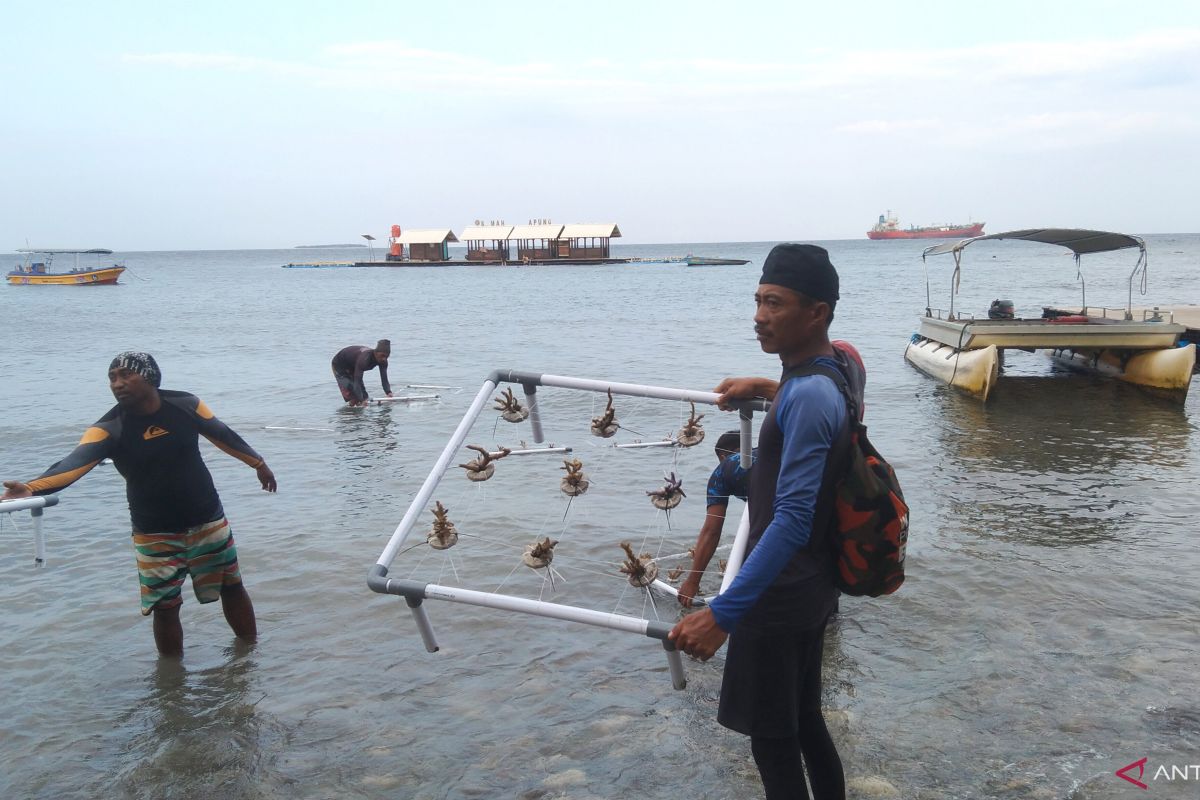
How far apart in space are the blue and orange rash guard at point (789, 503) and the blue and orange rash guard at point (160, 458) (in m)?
3.74

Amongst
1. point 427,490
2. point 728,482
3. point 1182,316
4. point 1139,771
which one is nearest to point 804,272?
point 427,490

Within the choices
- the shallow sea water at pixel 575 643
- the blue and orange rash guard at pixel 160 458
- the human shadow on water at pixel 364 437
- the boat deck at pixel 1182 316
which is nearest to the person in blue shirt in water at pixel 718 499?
the shallow sea water at pixel 575 643

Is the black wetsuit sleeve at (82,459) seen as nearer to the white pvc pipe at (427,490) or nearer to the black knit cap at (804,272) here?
the white pvc pipe at (427,490)

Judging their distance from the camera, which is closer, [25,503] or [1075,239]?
[25,503]

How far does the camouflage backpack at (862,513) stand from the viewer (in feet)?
9.11

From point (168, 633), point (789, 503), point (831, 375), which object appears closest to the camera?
point (789, 503)

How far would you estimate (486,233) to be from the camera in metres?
101

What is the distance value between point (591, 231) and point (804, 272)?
93582 mm

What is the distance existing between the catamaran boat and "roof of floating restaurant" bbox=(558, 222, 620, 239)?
2955 inches

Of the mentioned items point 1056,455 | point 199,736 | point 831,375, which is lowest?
point 199,736

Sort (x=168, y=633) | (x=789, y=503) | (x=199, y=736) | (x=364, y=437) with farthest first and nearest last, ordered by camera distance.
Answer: (x=364, y=437), (x=168, y=633), (x=199, y=736), (x=789, y=503)

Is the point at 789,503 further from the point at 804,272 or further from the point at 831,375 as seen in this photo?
the point at 804,272

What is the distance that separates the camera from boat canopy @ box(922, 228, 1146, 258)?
17.8 meters

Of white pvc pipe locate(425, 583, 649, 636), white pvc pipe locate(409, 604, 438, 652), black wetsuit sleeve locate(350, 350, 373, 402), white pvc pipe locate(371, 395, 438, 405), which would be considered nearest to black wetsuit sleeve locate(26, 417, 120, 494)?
white pvc pipe locate(409, 604, 438, 652)
